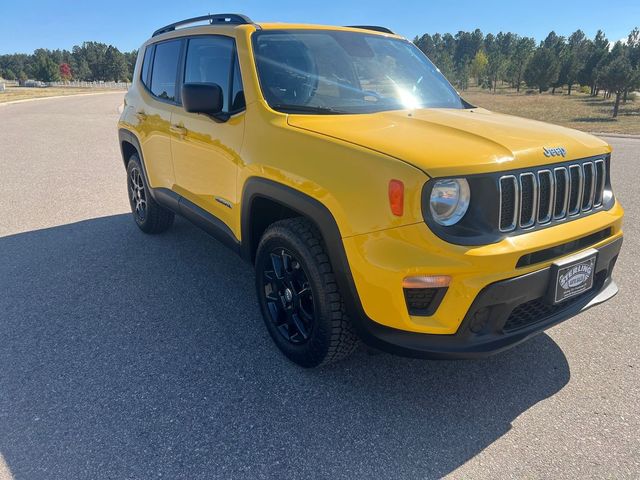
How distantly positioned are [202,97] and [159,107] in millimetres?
1529

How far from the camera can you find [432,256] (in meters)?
2.06

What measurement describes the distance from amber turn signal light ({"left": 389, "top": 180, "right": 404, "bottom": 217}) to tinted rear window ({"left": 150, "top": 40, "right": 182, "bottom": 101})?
2.63 metres

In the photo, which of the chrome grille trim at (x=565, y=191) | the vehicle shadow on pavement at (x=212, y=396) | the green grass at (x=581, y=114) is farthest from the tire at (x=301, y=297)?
the green grass at (x=581, y=114)

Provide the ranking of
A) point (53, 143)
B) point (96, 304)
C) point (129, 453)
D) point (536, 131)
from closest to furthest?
point (129, 453)
point (536, 131)
point (96, 304)
point (53, 143)

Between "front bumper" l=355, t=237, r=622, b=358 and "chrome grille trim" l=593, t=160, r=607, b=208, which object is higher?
"chrome grille trim" l=593, t=160, r=607, b=208

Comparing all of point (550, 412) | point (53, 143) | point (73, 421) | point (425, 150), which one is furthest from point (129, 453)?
point (53, 143)

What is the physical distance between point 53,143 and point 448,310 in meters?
12.9

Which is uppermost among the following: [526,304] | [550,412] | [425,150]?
[425,150]

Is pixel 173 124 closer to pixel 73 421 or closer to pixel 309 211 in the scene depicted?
pixel 309 211

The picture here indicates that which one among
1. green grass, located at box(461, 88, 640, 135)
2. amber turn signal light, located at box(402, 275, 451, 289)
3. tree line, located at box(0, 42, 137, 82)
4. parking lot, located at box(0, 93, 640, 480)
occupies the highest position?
tree line, located at box(0, 42, 137, 82)

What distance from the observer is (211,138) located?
131 inches

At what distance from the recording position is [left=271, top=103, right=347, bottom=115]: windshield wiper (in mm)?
2881

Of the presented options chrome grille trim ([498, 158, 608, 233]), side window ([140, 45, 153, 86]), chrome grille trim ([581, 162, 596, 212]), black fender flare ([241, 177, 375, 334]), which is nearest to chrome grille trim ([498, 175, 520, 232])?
chrome grille trim ([498, 158, 608, 233])

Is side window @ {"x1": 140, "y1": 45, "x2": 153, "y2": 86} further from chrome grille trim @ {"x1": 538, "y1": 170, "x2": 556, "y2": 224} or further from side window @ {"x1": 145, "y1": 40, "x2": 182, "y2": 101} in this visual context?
chrome grille trim @ {"x1": 538, "y1": 170, "x2": 556, "y2": 224}
